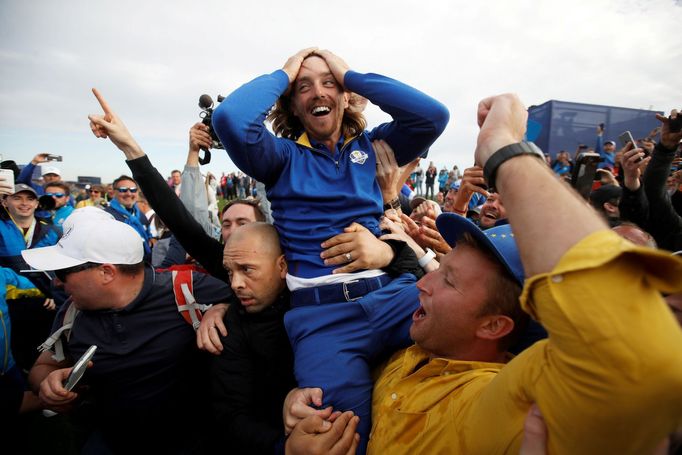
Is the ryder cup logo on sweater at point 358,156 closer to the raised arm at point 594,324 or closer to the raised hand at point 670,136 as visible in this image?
the raised arm at point 594,324

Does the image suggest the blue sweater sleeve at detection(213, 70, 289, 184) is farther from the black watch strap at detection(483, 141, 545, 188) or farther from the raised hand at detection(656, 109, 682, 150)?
the raised hand at detection(656, 109, 682, 150)

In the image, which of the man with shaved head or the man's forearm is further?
the man with shaved head

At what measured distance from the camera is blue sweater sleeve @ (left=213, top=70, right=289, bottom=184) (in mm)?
1770

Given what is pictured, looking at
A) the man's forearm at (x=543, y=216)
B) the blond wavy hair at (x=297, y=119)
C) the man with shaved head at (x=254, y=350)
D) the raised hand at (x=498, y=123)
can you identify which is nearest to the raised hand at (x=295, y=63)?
the blond wavy hair at (x=297, y=119)

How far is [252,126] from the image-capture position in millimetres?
1807

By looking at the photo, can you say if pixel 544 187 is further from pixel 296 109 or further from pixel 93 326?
pixel 93 326

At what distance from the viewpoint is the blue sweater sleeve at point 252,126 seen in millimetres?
1770

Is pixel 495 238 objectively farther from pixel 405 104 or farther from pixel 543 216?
pixel 405 104

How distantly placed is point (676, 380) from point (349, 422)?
1246mm

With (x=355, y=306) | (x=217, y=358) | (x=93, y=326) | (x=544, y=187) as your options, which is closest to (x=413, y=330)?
(x=355, y=306)

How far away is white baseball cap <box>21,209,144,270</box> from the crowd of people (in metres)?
0.01

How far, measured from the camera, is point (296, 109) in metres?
2.23

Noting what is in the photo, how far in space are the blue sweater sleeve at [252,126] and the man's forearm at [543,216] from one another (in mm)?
1395

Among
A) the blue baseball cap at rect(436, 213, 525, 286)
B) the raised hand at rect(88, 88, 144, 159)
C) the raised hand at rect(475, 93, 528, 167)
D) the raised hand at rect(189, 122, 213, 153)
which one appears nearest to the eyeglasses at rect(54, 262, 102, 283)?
the raised hand at rect(88, 88, 144, 159)
